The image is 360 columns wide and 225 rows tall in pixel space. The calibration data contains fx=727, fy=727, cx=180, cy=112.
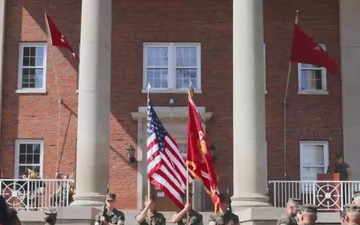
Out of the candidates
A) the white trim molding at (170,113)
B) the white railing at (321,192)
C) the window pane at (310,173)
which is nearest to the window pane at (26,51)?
the white trim molding at (170,113)

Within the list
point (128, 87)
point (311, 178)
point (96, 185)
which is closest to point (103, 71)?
point (96, 185)

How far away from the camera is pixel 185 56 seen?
28.0 meters

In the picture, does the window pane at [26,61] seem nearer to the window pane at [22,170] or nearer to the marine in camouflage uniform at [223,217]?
the window pane at [22,170]

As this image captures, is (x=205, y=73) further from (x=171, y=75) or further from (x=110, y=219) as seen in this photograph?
(x=110, y=219)

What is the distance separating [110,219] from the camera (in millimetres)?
14734

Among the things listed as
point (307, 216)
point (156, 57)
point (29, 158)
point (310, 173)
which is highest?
point (156, 57)

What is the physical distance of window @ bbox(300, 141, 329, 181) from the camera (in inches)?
1079

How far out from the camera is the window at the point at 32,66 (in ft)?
91.2

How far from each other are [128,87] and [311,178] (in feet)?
25.3

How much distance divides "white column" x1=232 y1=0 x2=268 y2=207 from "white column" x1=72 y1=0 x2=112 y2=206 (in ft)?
12.3

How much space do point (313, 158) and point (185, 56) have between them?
20.4 feet

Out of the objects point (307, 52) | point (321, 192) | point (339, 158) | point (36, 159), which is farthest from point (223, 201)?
point (36, 159)

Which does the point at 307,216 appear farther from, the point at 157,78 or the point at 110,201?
the point at 157,78

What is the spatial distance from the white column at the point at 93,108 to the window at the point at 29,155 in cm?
682
